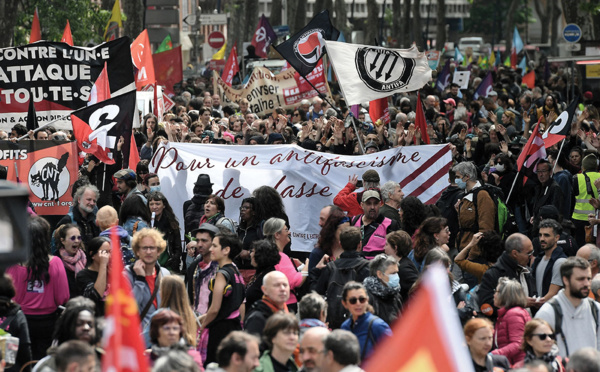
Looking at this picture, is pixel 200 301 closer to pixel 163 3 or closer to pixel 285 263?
pixel 285 263

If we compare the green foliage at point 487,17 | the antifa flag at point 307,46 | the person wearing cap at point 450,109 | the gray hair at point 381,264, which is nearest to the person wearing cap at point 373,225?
the gray hair at point 381,264

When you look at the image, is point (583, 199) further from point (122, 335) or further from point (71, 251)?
point (122, 335)

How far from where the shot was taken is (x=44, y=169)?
11.3 m

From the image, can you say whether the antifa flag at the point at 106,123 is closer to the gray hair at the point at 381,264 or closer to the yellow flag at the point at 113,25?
the gray hair at the point at 381,264

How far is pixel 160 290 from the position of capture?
272 inches

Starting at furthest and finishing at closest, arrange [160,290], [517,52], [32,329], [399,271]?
1. [517,52]
2. [399,271]
3. [32,329]
4. [160,290]

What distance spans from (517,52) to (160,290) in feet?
124

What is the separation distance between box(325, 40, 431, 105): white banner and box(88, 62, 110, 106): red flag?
2.64m

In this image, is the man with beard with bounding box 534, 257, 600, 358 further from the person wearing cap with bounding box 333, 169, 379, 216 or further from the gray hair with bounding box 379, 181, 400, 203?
the person wearing cap with bounding box 333, 169, 379, 216

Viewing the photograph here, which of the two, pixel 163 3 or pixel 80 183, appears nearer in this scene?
pixel 80 183

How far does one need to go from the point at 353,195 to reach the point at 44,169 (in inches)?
124

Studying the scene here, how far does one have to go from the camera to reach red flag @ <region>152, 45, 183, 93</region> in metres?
22.7

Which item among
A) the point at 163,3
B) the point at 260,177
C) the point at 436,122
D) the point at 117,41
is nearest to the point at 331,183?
the point at 260,177

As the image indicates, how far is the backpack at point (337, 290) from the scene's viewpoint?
24.4ft
